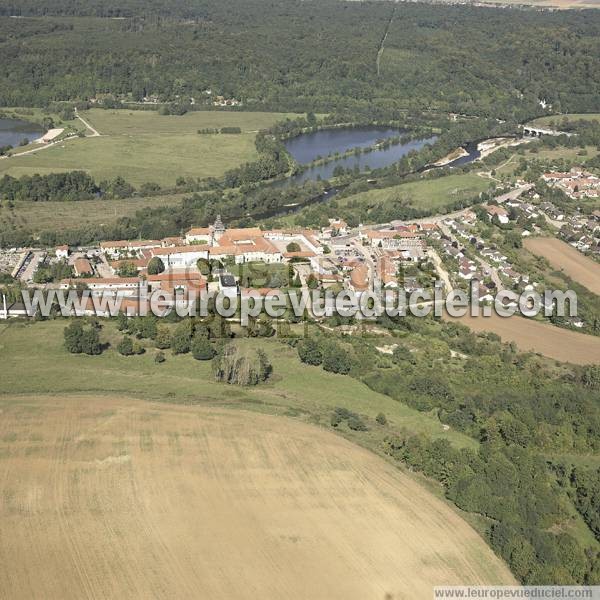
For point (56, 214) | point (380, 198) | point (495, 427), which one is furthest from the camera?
point (380, 198)

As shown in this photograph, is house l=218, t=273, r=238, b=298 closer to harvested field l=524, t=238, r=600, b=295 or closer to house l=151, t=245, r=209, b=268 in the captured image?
house l=151, t=245, r=209, b=268

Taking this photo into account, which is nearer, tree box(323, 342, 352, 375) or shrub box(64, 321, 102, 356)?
tree box(323, 342, 352, 375)

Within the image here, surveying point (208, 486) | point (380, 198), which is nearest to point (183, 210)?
point (380, 198)

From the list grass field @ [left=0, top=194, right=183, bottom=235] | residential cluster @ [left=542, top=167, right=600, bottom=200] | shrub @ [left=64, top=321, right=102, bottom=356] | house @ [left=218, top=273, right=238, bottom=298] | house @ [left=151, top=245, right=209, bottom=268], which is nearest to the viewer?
shrub @ [left=64, top=321, right=102, bottom=356]

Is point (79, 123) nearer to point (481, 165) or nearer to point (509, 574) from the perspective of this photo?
point (481, 165)

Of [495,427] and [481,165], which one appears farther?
[481,165]

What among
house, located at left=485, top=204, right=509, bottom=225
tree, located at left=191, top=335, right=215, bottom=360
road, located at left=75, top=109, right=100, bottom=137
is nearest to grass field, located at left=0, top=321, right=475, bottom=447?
tree, located at left=191, top=335, right=215, bottom=360

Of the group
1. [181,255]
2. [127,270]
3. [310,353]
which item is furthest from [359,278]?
[127,270]

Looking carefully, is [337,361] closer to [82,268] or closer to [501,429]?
[501,429]
